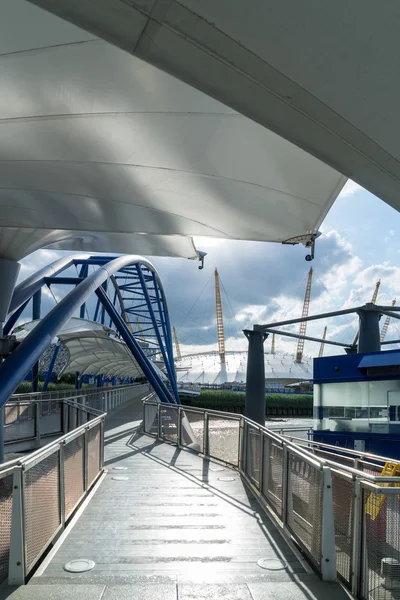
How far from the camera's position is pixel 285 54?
9.18 feet

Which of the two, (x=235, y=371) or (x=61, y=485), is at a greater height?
(x=61, y=485)

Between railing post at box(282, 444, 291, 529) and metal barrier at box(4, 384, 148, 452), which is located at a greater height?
railing post at box(282, 444, 291, 529)

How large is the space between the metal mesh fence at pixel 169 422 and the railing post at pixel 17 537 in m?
9.90

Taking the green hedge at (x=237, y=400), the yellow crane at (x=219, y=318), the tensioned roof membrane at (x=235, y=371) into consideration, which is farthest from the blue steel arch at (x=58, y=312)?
the yellow crane at (x=219, y=318)

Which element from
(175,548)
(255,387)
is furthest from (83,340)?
(175,548)

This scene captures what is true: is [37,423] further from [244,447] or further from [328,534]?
[328,534]

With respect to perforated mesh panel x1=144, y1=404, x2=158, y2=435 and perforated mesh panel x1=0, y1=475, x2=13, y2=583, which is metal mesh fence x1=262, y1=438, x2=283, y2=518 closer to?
perforated mesh panel x1=0, y1=475, x2=13, y2=583

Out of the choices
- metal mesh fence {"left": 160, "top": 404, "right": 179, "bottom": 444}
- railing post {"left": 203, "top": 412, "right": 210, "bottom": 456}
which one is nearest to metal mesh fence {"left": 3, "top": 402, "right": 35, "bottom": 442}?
metal mesh fence {"left": 160, "top": 404, "right": 179, "bottom": 444}

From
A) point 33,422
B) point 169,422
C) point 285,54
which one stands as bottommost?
point 169,422

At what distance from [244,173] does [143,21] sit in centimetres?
456

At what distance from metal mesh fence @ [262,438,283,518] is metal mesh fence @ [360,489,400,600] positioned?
2.58 m

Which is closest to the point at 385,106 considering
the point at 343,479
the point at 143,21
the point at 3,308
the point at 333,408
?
the point at 143,21

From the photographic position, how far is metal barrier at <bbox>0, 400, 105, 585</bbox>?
4.92 metres

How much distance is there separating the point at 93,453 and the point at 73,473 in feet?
7.38
